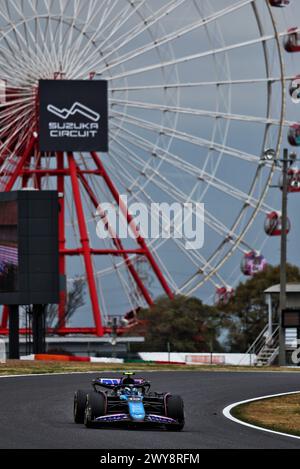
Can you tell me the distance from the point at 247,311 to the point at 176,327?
796 centimetres

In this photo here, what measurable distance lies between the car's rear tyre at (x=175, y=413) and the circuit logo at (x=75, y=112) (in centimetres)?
5055

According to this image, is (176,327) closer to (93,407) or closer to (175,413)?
(175,413)

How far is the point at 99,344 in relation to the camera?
3194 inches

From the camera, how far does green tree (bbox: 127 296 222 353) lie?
291 feet

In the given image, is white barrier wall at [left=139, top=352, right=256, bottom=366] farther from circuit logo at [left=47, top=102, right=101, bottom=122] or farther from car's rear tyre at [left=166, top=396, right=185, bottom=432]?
car's rear tyre at [left=166, top=396, right=185, bottom=432]

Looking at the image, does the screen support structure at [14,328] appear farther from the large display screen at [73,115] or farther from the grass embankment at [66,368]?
the large display screen at [73,115]

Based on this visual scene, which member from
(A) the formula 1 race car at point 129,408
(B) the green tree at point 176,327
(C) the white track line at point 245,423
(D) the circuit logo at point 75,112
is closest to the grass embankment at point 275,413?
(C) the white track line at point 245,423

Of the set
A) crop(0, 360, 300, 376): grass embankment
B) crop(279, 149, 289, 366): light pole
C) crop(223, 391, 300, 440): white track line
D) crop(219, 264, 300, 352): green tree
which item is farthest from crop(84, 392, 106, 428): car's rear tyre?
crop(219, 264, 300, 352): green tree

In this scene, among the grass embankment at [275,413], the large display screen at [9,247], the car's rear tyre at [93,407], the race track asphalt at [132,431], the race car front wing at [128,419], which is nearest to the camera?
the race track asphalt at [132,431]

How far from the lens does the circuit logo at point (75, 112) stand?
2849 inches

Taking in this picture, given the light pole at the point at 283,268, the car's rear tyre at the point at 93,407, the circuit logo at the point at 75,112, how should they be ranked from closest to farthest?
the car's rear tyre at the point at 93,407
the light pole at the point at 283,268
the circuit logo at the point at 75,112
